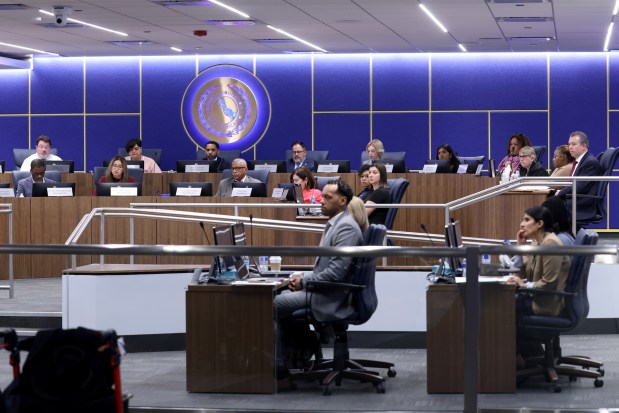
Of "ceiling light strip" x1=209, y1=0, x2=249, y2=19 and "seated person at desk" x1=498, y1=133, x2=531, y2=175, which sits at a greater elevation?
"ceiling light strip" x1=209, y1=0, x2=249, y2=19

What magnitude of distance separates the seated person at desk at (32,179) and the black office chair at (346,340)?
724 cm

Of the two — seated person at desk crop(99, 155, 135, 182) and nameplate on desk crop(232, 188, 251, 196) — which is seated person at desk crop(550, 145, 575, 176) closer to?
nameplate on desk crop(232, 188, 251, 196)

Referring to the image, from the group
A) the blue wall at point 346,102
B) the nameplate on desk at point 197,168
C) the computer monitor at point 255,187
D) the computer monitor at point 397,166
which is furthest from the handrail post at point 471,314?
the blue wall at point 346,102

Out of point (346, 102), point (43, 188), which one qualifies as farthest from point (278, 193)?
point (346, 102)

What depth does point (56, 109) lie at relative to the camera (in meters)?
18.2

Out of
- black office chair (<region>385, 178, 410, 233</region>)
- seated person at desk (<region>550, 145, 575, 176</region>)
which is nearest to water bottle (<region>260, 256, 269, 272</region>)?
black office chair (<region>385, 178, 410, 233</region>)

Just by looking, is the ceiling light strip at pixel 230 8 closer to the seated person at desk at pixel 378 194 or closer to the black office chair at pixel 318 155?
the black office chair at pixel 318 155

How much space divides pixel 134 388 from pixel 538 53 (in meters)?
13.5

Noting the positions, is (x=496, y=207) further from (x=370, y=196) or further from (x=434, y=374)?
(x=434, y=374)

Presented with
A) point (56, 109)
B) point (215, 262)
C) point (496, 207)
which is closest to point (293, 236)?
point (496, 207)

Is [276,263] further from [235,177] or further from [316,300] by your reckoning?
[235,177]

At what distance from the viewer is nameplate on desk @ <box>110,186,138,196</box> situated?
10508 mm

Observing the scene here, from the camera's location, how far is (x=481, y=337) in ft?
14.4

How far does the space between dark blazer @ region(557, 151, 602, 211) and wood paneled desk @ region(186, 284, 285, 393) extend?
191 inches
